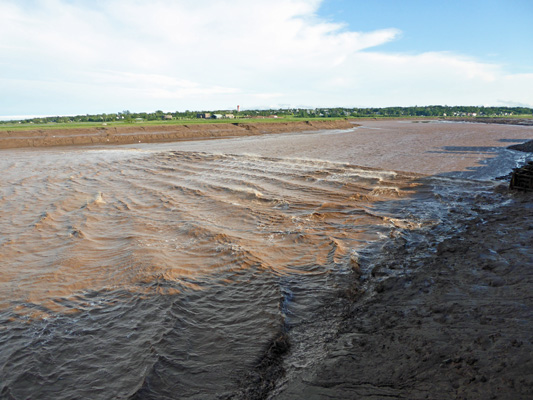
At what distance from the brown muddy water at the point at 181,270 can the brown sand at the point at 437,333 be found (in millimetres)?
635

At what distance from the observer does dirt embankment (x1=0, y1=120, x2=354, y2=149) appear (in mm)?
45656

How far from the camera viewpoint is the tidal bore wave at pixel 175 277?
5.10 m

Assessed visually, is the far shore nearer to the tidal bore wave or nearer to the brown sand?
the tidal bore wave

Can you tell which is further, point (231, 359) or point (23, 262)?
point (23, 262)

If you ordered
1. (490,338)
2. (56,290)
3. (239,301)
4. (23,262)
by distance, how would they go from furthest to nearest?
(23,262) → (56,290) → (239,301) → (490,338)

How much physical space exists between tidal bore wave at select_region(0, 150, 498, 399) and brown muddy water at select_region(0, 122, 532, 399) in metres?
0.03

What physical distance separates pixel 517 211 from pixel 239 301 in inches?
426

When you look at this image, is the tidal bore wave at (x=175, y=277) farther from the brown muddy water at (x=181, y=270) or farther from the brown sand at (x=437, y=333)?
the brown sand at (x=437, y=333)

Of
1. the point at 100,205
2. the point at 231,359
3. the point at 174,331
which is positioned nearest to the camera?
the point at 231,359

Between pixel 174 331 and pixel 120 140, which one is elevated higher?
pixel 120 140

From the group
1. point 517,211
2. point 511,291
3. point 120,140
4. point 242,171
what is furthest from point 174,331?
point 120,140

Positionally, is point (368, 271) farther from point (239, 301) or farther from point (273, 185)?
point (273, 185)

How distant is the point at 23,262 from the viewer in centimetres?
884

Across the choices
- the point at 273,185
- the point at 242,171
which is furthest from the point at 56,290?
the point at 242,171
